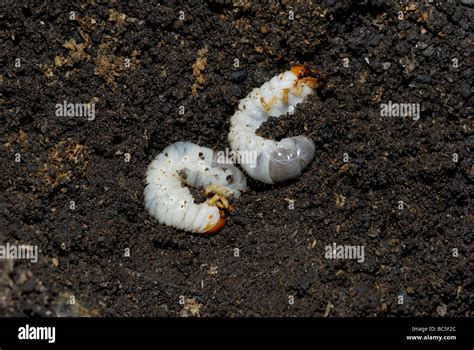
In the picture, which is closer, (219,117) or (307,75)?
(307,75)

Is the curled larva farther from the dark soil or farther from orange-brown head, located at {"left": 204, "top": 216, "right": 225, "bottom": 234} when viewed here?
orange-brown head, located at {"left": 204, "top": 216, "right": 225, "bottom": 234}

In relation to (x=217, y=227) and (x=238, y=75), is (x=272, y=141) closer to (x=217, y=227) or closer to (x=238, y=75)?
(x=238, y=75)

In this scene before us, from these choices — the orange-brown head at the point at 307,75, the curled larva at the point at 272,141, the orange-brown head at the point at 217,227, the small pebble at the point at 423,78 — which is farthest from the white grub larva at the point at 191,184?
the small pebble at the point at 423,78

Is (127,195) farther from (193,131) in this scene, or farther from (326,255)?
(326,255)

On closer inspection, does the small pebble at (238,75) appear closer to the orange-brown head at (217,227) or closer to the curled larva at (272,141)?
the curled larva at (272,141)

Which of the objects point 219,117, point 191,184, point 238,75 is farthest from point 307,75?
point 191,184

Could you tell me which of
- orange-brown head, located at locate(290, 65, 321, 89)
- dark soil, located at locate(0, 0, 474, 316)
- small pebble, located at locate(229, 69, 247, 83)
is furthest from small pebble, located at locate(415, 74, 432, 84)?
small pebble, located at locate(229, 69, 247, 83)
